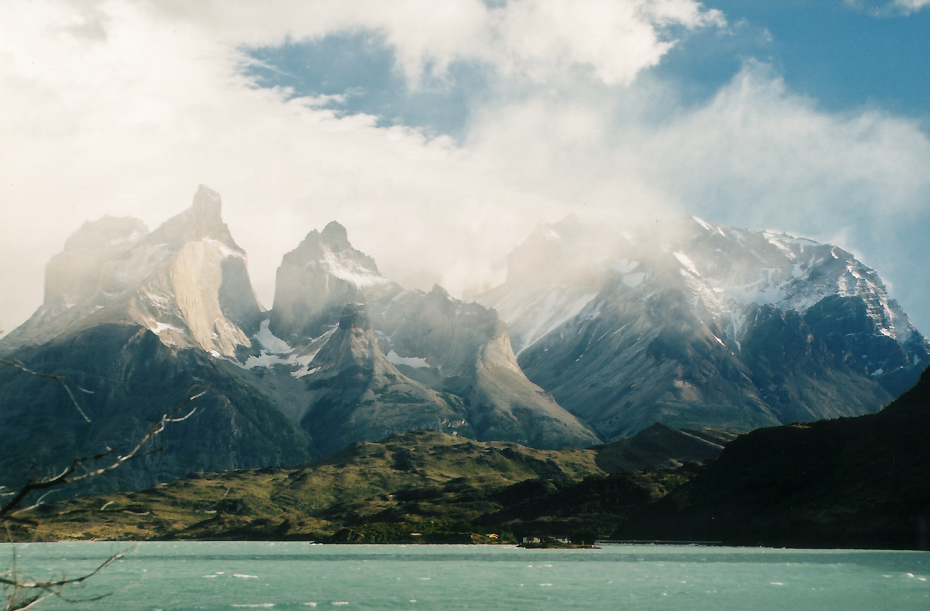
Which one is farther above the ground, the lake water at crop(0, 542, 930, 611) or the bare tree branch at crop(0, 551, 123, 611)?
the bare tree branch at crop(0, 551, 123, 611)

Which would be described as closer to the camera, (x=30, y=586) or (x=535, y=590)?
(x=30, y=586)

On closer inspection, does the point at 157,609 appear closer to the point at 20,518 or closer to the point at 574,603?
the point at 574,603

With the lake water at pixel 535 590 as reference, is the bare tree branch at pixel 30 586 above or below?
above

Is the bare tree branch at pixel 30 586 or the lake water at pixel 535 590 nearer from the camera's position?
the bare tree branch at pixel 30 586

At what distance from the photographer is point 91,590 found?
155250 millimetres

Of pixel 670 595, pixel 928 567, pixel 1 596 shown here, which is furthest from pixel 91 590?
pixel 928 567

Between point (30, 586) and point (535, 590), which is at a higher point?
point (30, 586)

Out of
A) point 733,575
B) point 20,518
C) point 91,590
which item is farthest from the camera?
point 733,575

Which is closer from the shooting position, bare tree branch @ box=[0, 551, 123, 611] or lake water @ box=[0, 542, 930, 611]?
bare tree branch @ box=[0, 551, 123, 611]

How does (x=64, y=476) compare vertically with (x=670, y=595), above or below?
above

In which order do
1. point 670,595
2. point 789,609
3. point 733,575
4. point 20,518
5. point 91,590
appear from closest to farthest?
point 20,518
point 789,609
point 670,595
point 91,590
point 733,575

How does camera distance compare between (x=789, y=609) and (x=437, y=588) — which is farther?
(x=437, y=588)

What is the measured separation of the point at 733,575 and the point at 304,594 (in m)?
88.2

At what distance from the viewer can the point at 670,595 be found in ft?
477
